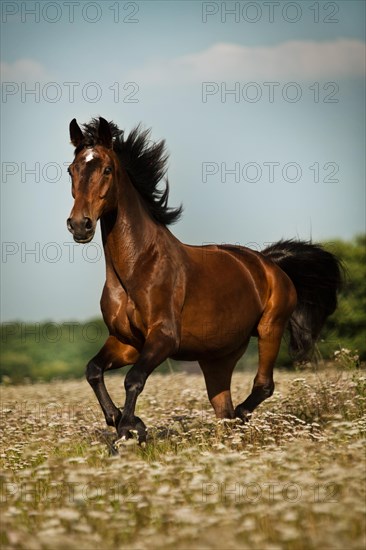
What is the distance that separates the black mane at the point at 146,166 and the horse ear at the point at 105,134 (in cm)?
48

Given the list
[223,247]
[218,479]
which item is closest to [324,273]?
[223,247]

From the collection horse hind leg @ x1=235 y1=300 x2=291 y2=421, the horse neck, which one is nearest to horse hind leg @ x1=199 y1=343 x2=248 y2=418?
horse hind leg @ x1=235 y1=300 x2=291 y2=421

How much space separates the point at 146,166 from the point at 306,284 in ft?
10.6

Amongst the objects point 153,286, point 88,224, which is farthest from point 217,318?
point 88,224

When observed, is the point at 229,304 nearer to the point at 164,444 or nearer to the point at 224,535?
the point at 164,444

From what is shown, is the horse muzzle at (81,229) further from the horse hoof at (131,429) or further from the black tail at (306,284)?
the black tail at (306,284)

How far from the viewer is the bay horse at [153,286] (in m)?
7.76

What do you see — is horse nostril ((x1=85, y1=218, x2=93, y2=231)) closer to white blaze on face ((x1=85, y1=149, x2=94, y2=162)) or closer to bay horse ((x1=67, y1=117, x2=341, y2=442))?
bay horse ((x1=67, y1=117, x2=341, y2=442))

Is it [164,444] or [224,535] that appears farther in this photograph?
[164,444]

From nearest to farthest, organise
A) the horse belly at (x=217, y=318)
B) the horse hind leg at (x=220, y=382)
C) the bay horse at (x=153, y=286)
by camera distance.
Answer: the bay horse at (x=153, y=286), the horse belly at (x=217, y=318), the horse hind leg at (x=220, y=382)

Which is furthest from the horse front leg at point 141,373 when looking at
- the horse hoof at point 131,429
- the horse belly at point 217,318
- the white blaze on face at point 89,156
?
the white blaze on face at point 89,156

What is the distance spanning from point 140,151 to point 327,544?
5440mm

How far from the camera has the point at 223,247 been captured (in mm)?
9797

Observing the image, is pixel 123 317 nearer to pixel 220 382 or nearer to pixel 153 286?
pixel 153 286
